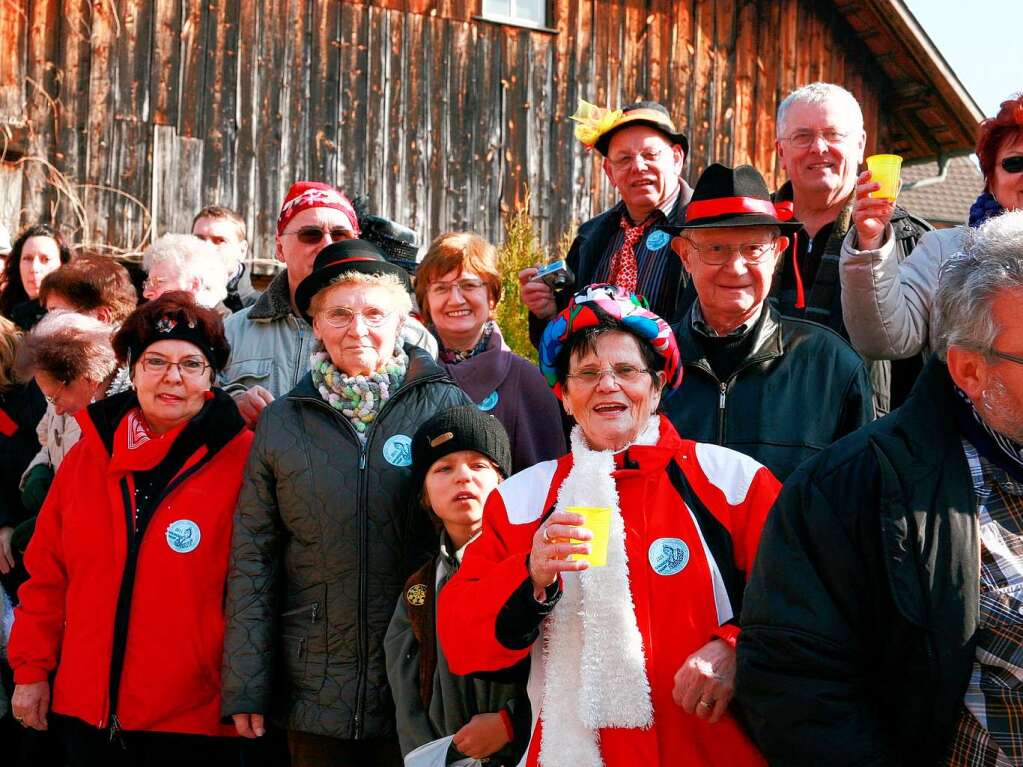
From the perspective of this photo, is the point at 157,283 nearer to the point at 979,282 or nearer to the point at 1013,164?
the point at 1013,164

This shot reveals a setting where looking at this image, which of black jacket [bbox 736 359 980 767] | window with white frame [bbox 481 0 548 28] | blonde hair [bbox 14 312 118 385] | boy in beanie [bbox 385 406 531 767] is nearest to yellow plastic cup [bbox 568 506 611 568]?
black jacket [bbox 736 359 980 767]

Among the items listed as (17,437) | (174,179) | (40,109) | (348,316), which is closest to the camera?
(348,316)

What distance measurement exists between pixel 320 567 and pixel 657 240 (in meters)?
2.02

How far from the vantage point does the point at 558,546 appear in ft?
8.82

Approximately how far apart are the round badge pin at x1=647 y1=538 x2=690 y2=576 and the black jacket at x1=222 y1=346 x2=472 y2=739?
115 centimetres

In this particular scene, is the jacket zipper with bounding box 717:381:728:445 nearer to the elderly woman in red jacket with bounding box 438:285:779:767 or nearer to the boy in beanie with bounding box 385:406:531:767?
the elderly woman in red jacket with bounding box 438:285:779:767

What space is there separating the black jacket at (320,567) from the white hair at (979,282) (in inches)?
76.9

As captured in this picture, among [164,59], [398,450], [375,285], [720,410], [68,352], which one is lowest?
[398,450]

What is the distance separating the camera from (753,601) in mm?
2496

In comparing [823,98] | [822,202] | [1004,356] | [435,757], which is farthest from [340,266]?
[1004,356]

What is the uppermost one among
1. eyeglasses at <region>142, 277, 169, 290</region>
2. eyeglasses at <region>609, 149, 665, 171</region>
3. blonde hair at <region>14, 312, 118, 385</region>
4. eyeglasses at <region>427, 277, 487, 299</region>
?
eyeglasses at <region>609, 149, 665, 171</region>

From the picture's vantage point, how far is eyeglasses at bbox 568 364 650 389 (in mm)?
Result: 3127

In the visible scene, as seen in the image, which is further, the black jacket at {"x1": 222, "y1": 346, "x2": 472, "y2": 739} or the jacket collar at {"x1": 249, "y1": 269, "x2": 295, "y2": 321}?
the jacket collar at {"x1": 249, "y1": 269, "x2": 295, "y2": 321}

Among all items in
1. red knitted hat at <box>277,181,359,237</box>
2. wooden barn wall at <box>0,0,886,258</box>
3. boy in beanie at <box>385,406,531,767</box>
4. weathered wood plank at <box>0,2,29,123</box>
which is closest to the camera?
boy in beanie at <box>385,406,531,767</box>
